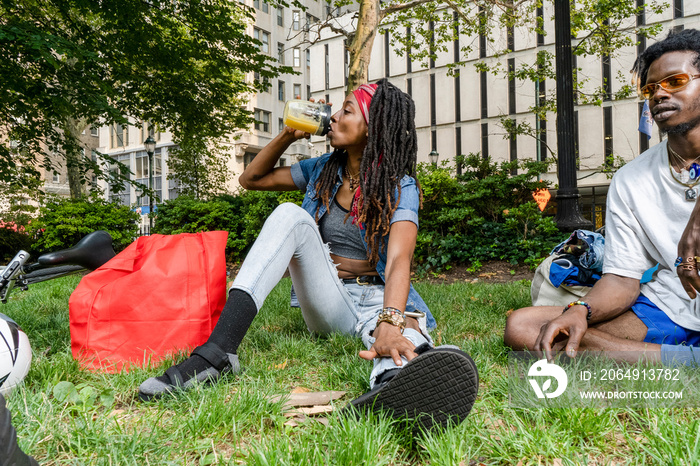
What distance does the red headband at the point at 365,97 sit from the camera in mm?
2730

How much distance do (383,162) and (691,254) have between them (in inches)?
56.6

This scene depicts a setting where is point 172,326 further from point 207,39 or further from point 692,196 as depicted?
point 207,39

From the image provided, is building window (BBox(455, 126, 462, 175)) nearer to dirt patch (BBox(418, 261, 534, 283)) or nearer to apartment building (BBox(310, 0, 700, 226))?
apartment building (BBox(310, 0, 700, 226))

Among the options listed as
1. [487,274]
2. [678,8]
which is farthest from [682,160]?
[678,8]

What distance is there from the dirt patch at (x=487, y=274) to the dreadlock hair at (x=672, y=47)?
5.61m

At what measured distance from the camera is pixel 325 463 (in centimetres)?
144

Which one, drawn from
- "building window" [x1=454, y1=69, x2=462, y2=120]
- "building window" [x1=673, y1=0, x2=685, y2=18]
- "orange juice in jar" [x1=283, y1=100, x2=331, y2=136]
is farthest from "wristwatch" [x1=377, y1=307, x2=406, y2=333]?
"building window" [x1=454, y1=69, x2=462, y2=120]

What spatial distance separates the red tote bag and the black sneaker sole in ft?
3.81

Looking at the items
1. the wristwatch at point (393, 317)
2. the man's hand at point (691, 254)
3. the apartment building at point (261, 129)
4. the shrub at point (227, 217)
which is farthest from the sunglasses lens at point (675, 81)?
the apartment building at point (261, 129)

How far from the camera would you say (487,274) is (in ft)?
27.3

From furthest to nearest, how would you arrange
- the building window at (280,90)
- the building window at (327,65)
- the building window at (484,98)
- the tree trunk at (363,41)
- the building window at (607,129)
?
the building window at (280,90) → the building window at (327,65) → the building window at (484,98) → the building window at (607,129) → the tree trunk at (363,41)

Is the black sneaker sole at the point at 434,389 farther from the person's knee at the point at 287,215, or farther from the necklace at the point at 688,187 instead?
the necklace at the point at 688,187

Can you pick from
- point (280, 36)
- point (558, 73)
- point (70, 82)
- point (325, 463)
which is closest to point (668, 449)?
point (325, 463)

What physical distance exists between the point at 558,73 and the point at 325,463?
16.3 feet
